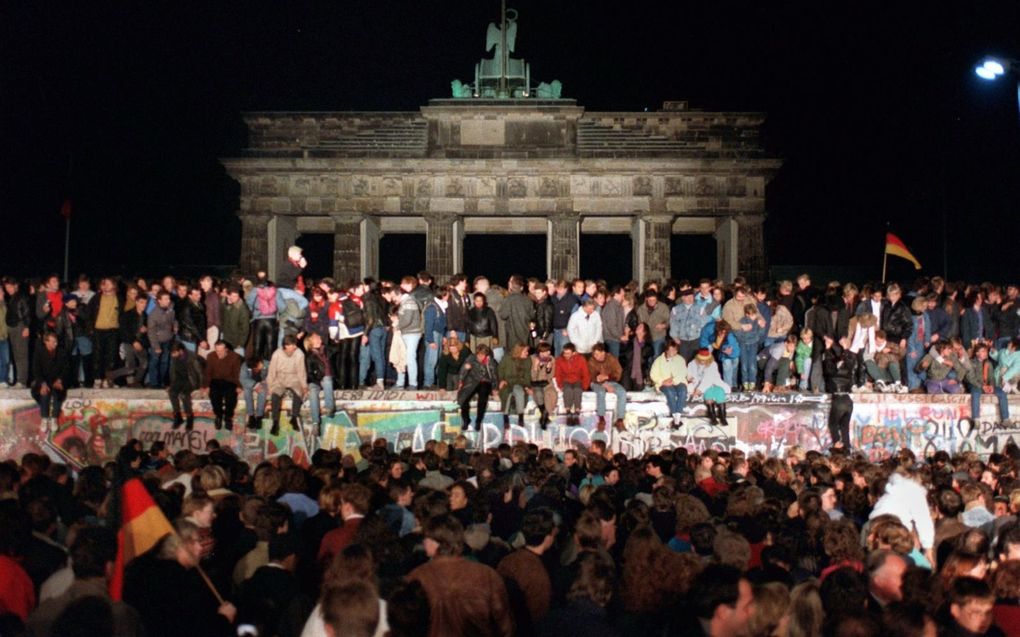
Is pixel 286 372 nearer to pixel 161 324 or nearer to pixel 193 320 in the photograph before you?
pixel 193 320

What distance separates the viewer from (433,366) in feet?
77.3

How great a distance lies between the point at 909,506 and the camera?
1113 centimetres

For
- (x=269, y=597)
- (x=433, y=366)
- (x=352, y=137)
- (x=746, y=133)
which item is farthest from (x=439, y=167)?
(x=269, y=597)

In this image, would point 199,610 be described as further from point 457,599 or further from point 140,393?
point 140,393

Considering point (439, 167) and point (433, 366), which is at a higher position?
point (439, 167)

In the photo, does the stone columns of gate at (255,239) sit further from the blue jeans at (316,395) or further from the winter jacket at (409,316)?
the blue jeans at (316,395)

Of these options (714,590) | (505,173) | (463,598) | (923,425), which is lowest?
(463,598)

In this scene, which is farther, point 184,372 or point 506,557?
point 184,372

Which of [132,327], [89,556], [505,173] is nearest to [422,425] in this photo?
[132,327]

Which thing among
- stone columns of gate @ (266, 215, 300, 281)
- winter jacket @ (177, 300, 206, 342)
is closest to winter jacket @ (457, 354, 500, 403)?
winter jacket @ (177, 300, 206, 342)

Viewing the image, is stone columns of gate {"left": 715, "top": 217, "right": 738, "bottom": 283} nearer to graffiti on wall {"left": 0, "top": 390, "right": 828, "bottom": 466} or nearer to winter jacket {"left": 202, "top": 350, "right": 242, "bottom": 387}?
graffiti on wall {"left": 0, "top": 390, "right": 828, "bottom": 466}

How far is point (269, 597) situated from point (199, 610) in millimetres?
838

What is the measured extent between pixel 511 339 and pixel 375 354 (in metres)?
2.70

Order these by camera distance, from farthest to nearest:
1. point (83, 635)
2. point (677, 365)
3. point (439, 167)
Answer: point (439, 167) < point (677, 365) < point (83, 635)
